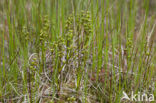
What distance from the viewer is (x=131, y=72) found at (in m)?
1.47

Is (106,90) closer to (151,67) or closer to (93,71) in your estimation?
(93,71)

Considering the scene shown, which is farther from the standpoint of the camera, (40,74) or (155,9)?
(155,9)

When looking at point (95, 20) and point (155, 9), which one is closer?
point (95, 20)

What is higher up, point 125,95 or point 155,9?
point 155,9

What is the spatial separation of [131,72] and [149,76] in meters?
0.15

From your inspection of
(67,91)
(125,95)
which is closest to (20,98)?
(67,91)

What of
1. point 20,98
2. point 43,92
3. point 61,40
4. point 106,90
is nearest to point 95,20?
point 61,40

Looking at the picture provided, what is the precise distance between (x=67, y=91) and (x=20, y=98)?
1.01ft

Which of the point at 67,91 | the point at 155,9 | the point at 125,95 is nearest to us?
the point at 125,95

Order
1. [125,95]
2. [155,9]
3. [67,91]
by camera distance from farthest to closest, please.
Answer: [155,9], [67,91], [125,95]

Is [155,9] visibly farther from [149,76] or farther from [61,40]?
[61,40]

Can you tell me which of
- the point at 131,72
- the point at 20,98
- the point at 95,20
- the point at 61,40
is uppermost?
the point at 95,20

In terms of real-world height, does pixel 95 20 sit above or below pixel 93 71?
above

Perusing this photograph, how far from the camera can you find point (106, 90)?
1407mm
